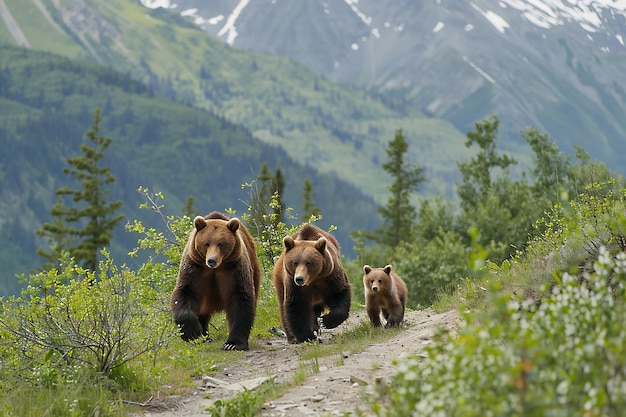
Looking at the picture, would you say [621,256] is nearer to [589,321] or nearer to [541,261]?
[589,321]

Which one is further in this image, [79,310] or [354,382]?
[79,310]

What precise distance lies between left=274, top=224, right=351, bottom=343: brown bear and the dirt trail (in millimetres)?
383

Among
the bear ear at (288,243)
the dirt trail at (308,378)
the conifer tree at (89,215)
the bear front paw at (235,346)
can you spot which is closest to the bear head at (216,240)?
the bear ear at (288,243)

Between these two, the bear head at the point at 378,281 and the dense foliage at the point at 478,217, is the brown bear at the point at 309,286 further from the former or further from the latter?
the dense foliage at the point at 478,217

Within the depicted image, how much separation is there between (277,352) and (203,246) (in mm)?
1815

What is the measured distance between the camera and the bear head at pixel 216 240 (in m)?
11.3

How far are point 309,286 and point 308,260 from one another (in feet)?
2.57

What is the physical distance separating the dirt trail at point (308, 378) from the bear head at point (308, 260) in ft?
3.48

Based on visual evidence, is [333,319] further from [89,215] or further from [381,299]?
[89,215]

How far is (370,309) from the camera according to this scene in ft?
44.3

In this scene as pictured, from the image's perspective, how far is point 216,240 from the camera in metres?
11.3

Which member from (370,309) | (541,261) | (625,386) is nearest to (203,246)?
(370,309)

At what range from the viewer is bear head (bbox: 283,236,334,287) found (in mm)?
11445

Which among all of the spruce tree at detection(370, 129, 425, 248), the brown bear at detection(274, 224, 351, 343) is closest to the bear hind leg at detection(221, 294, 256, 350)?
the brown bear at detection(274, 224, 351, 343)
